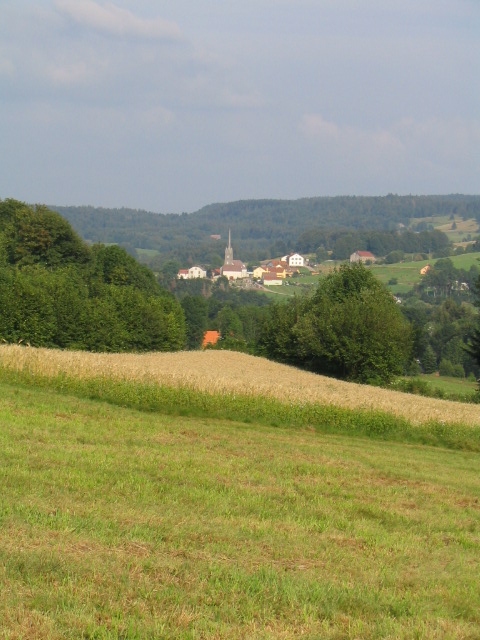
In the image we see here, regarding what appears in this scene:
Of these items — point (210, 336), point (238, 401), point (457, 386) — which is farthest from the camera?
Result: point (210, 336)

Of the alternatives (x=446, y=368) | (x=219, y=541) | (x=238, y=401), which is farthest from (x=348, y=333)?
(x=446, y=368)

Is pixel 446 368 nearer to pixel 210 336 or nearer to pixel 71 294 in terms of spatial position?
pixel 210 336

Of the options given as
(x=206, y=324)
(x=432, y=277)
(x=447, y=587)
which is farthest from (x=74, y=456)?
(x=432, y=277)

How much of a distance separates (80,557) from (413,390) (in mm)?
56352

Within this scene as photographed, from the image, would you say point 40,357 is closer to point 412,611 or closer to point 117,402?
point 117,402

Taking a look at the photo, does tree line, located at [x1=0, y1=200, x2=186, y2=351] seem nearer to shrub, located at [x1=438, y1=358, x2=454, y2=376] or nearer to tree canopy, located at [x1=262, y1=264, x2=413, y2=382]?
tree canopy, located at [x1=262, y1=264, x2=413, y2=382]

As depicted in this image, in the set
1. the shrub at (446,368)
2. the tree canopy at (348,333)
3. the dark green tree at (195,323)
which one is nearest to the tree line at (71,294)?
the tree canopy at (348,333)

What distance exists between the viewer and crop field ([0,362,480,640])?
18.1 ft

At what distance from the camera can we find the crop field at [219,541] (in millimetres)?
5504

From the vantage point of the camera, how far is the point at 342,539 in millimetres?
8219

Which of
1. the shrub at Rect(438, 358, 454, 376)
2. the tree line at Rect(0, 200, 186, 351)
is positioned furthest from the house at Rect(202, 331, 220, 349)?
the shrub at Rect(438, 358, 454, 376)

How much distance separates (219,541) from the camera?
7539 millimetres

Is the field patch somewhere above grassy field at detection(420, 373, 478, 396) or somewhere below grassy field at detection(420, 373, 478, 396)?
above

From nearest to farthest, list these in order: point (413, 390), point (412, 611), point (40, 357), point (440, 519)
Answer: point (412, 611), point (440, 519), point (40, 357), point (413, 390)
